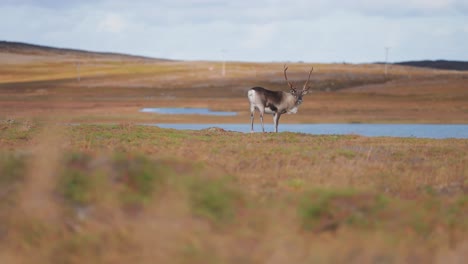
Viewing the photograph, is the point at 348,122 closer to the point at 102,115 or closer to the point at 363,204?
the point at 102,115

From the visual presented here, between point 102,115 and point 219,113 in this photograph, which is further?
point 219,113

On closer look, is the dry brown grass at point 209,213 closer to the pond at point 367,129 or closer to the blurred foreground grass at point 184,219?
the blurred foreground grass at point 184,219

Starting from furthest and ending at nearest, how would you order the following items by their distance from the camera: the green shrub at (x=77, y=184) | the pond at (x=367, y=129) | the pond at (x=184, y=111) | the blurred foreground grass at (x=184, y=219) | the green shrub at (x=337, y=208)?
the pond at (x=184, y=111), the pond at (x=367, y=129), the green shrub at (x=337, y=208), the green shrub at (x=77, y=184), the blurred foreground grass at (x=184, y=219)

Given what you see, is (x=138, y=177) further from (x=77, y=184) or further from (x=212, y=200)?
Answer: (x=212, y=200)

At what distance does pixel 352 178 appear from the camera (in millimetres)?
14469

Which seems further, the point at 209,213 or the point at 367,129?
the point at 367,129

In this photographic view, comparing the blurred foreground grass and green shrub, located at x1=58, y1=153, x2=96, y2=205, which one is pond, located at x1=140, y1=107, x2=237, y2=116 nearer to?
the blurred foreground grass

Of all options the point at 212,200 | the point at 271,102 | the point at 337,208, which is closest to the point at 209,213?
the point at 212,200

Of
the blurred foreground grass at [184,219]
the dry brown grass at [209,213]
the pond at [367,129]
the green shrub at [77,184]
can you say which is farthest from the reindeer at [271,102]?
the green shrub at [77,184]

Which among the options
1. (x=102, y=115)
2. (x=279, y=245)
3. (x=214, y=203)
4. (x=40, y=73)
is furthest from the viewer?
(x=40, y=73)

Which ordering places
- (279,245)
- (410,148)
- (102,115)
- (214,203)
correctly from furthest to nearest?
(102,115) → (410,148) → (214,203) → (279,245)

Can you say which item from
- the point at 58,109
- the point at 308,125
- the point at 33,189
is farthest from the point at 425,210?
the point at 58,109

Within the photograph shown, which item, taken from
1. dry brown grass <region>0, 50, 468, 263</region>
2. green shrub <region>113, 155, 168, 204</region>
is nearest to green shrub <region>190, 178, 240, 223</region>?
dry brown grass <region>0, 50, 468, 263</region>

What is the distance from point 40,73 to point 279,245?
4983 inches
